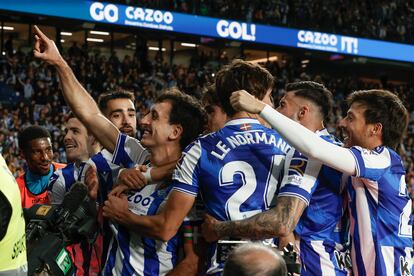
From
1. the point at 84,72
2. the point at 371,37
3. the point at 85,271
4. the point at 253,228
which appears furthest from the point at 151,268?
the point at 371,37

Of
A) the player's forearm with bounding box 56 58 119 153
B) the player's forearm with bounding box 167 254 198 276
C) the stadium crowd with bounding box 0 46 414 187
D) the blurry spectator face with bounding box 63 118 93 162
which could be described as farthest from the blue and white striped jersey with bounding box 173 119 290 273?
the stadium crowd with bounding box 0 46 414 187

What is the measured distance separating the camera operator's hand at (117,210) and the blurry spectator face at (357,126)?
1.24 meters

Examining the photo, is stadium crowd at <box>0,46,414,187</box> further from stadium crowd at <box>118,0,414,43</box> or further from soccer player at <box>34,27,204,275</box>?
soccer player at <box>34,27,204,275</box>

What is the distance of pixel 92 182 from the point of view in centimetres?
361

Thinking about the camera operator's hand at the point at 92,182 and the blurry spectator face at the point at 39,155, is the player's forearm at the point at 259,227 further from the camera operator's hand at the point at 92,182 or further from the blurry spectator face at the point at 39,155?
the blurry spectator face at the point at 39,155

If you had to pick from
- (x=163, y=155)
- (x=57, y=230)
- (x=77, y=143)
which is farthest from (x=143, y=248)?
(x=77, y=143)

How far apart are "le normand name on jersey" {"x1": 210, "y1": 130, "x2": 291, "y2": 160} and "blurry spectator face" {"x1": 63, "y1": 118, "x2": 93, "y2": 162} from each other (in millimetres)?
1958

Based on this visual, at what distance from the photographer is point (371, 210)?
3.41 metres

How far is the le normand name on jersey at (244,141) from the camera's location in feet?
10.3

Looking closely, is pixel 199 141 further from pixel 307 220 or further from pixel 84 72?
pixel 84 72

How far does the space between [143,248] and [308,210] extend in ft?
2.85

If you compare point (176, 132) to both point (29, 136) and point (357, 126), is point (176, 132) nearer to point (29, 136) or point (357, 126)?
point (357, 126)

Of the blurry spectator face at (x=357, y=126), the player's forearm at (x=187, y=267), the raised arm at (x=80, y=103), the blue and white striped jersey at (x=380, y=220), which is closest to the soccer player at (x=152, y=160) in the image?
the raised arm at (x=80, y=103)

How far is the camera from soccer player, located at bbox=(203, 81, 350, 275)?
3.03m
